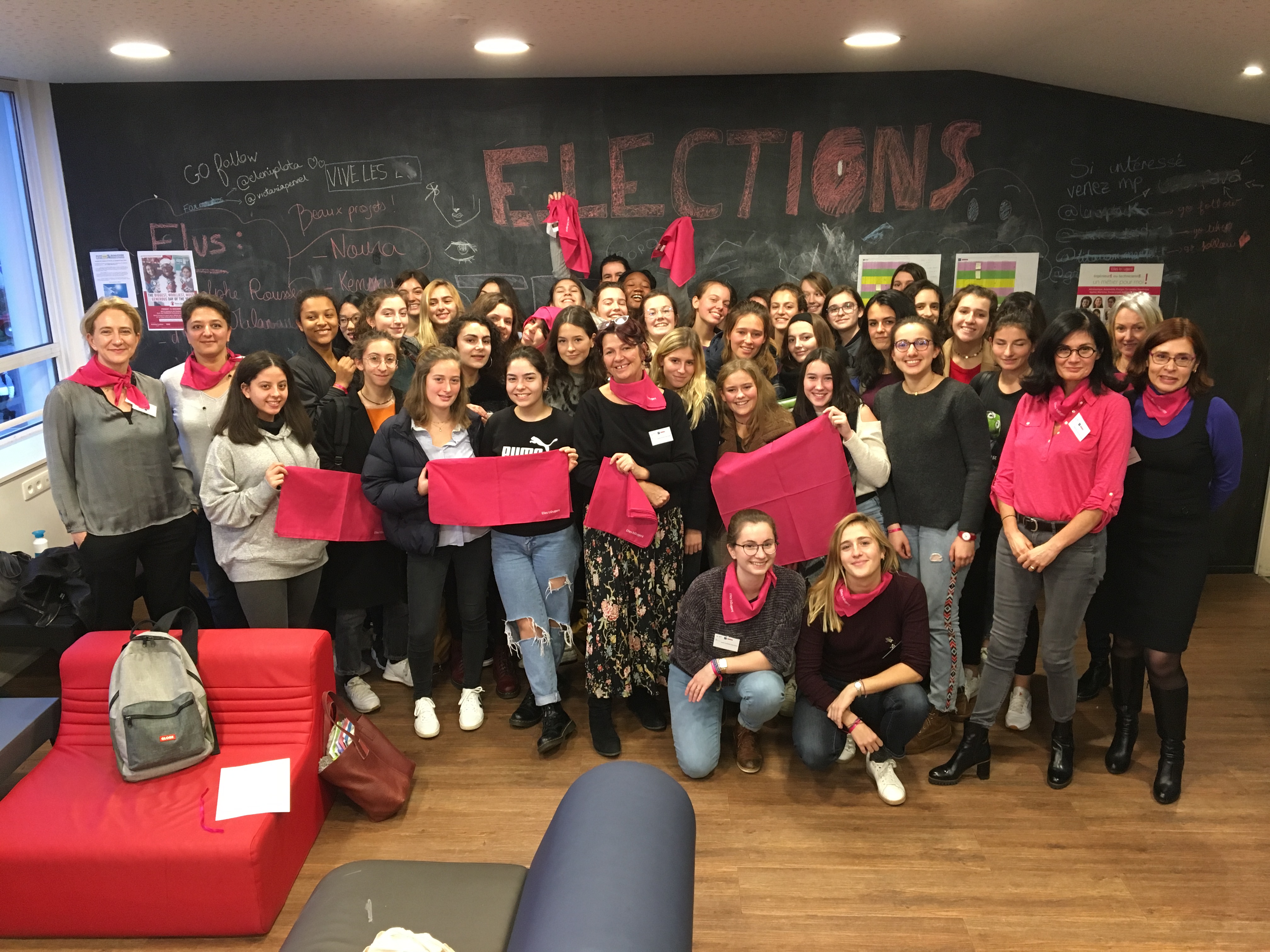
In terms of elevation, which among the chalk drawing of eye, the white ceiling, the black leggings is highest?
the white ceiling

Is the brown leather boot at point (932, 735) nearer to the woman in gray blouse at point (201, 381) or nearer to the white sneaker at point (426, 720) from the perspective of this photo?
the white sneaker at point (426, 720)

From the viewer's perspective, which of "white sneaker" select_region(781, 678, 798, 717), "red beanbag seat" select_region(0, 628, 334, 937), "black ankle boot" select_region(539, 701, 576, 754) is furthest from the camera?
"white sneaker" select_region(781, 678, 798, 717)

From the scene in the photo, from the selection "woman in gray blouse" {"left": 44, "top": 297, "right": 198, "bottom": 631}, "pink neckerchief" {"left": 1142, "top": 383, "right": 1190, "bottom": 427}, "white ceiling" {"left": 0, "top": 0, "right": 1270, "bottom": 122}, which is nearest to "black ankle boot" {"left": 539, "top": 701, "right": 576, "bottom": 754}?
"woman in gray blouse" {"left": 44, "top": 297, "right": 198, "bottom": 631}

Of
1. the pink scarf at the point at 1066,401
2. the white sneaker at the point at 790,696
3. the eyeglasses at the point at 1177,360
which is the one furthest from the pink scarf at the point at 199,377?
the eyeglasses at the point at 1177,360

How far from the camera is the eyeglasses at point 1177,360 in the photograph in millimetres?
Result: 3049

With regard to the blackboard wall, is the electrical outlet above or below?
below

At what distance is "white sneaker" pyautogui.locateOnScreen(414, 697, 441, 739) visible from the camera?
3762 mm

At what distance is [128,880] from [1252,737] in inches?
164

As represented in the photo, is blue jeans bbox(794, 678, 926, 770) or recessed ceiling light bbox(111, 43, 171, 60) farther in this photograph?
recessed ceiling light bbox(111, 43, 171, 60)

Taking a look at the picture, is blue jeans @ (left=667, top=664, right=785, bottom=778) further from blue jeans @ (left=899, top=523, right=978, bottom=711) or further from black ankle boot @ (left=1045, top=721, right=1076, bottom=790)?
black ankle boot @ (left=1045, top=721, right=1076, bottom=790)

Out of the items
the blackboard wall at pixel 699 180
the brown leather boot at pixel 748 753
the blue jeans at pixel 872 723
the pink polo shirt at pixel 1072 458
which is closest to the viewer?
the pink polo shirt at pixel 1072 458

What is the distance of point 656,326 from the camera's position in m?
4.20

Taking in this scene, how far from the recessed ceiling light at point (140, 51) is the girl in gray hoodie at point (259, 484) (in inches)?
72.8

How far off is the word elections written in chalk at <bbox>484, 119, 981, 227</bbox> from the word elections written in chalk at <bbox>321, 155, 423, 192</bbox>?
461 mm
